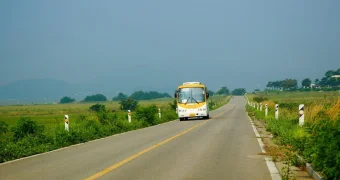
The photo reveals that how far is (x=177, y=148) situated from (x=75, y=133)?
5794 millimetres

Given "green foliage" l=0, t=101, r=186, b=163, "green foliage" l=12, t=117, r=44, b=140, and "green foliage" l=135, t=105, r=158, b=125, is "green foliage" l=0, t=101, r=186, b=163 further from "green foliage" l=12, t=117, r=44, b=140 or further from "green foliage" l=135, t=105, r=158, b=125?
"green foliage" l=135, t=105, r=158, b=125

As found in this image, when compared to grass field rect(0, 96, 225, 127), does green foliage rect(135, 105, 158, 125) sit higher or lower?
higher

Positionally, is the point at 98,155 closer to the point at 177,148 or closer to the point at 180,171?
the point at 177,148

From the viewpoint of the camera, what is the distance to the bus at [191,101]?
38.5 m

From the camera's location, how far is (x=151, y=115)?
3428 centimetres

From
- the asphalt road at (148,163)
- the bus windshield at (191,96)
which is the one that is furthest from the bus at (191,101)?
the asphalt road at (148,163)

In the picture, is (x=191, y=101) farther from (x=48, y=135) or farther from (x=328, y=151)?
(x=328, y=151)

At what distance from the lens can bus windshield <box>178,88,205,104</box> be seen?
3859cm

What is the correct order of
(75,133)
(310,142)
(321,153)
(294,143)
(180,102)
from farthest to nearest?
(180,102) → (75,133) → (294,143) → (310,142) → (321,153)

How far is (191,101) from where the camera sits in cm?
3856

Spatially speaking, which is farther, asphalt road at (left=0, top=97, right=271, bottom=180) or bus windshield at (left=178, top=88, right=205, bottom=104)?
bus windshield at (left=178, top=88, right=205, bottom=104)

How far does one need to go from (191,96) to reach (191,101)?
439mm

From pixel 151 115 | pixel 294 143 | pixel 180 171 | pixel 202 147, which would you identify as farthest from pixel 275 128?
pixel 151 115

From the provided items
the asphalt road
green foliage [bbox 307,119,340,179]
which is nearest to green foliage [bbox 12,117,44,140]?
the asphalt road
